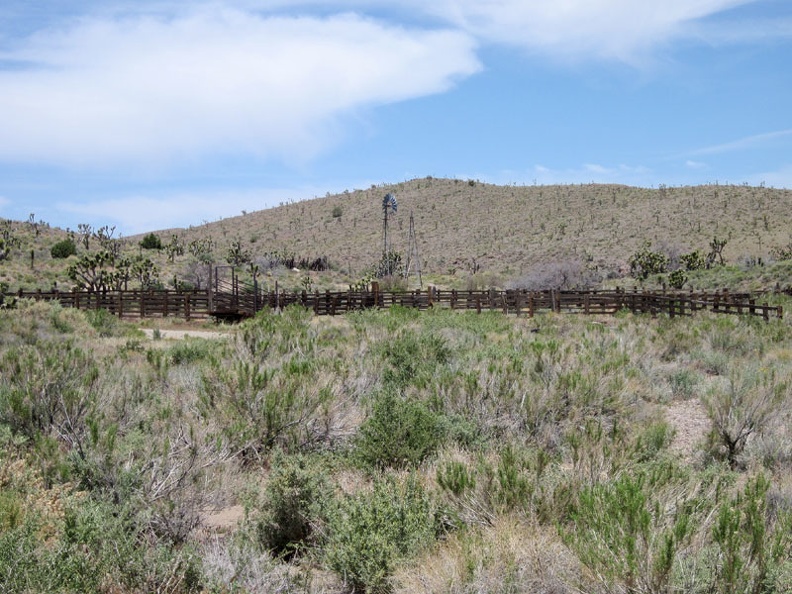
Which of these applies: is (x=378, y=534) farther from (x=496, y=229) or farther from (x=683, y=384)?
(x=496, y=229)

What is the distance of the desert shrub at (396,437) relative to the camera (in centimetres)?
681

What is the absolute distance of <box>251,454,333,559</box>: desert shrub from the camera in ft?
17.4

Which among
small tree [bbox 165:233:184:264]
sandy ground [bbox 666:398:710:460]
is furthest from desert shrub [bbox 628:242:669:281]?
sandy ground [bbox 666:398:710:460]

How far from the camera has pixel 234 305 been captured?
32.8 m

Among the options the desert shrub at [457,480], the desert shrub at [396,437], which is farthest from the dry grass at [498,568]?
the desert shrub at [396,437]

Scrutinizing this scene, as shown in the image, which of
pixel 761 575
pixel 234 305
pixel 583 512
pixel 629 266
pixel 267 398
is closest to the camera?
pixel 761 575

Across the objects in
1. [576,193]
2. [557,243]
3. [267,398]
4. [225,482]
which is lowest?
[225,482]

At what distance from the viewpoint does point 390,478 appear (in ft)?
18.1

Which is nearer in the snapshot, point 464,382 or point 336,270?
point 464,382

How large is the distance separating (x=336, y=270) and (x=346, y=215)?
103 ft

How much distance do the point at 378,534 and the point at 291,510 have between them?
108 cm

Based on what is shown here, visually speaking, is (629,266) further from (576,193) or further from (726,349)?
(726,349)

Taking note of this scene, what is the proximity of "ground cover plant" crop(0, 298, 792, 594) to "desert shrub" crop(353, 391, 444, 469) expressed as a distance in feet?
0.07

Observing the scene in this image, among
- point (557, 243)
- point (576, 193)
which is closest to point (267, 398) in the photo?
point (557, 243)
